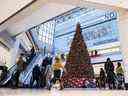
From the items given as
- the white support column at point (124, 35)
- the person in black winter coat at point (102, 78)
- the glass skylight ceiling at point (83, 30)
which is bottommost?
the person in black winter coat at point (102, 78)

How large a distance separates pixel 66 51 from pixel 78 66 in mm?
474

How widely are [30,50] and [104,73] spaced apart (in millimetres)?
1053

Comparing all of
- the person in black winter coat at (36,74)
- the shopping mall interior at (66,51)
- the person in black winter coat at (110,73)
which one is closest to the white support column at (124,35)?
the shopping mall interior at (66,51)

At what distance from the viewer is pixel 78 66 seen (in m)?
2.14

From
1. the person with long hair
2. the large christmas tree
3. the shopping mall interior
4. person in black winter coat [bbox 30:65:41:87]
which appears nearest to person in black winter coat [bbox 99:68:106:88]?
the shopping mall interior

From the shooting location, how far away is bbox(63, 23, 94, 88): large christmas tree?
6.98ft

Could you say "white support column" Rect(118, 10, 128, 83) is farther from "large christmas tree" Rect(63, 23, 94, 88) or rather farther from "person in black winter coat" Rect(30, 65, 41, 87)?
"person in black winter coat" Rect(30, 65, 41, 87)

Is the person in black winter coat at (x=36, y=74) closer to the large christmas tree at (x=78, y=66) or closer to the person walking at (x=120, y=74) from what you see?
the large christmas tree at (x=78, y=66)

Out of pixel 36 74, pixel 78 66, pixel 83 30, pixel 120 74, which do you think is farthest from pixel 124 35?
pixel 36 74

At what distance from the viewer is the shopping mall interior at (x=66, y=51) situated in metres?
1.94

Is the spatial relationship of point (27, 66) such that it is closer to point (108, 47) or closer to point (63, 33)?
point (63, 33)

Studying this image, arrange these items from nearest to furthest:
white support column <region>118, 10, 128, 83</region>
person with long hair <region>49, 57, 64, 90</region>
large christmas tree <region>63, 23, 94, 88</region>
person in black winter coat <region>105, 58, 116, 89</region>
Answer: white support column <region>118, 10, 128, 83</region> < person in black winter coat <region>105, 58, 116, 89</region> < large christmas tree <region>63, 23, 94, 88</region> < person with long hair <region>49, 57, 64, 90</region>

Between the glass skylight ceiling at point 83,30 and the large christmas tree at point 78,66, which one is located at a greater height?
the glass skylight ceiling at point 83,30

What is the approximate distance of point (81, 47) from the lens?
2258mm
